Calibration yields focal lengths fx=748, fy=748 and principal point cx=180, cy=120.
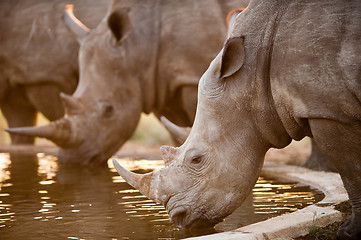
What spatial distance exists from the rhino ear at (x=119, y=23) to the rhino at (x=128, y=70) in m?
0.01

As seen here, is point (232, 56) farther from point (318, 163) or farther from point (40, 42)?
point (40, 42)

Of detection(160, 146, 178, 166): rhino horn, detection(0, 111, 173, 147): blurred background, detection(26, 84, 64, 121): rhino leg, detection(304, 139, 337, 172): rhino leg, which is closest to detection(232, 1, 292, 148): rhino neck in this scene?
detection(160, 146, 178, 166): rhino horn

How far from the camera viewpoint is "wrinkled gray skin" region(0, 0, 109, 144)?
31.2 feet

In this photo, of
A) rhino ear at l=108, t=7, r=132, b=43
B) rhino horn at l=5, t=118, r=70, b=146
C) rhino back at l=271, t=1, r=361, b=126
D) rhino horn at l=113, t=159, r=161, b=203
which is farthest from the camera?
rhino horn at l=5, t=118, r=70, b=146

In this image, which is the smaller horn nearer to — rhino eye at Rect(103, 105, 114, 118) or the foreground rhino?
the foreground rhino

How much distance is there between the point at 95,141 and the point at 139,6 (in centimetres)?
161

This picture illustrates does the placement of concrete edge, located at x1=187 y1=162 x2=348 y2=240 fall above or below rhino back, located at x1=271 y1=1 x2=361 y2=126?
below

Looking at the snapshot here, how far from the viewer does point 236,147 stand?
4184mm

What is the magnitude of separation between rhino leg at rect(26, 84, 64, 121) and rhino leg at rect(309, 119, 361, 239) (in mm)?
6267

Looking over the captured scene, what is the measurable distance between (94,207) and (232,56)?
67.1 inches

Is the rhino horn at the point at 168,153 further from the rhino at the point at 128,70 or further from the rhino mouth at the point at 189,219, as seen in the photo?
the rhino at the point at 128,70

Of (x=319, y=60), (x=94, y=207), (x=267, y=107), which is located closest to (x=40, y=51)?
(x=94, y=207)

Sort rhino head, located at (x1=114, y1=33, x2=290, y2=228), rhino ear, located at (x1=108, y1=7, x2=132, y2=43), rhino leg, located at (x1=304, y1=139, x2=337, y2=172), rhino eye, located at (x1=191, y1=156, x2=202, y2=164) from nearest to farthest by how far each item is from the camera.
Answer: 1. rhino head, located at (x1=114, y1=33, x2=290, y2=228)
2. rhino eye, located at (x1=191, y1=156, x2=202, y2=164)
3. rhino leg, located at (x1=304, y1=139, x2=337, y2=172)
4. rhino ear, located at (x1=108, y1=7, x2=132, y2=43)

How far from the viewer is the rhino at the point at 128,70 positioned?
26.2 feet
